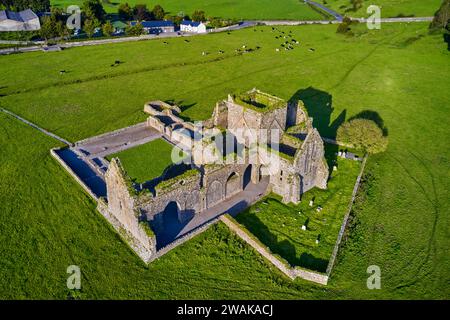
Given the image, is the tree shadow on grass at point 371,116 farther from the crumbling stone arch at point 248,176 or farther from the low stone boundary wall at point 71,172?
the low stone boundary wall at point 71,172

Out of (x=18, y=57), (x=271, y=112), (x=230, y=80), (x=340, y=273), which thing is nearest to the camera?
(x=340, y=273)

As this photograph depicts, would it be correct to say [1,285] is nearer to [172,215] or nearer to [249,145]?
[172,215]

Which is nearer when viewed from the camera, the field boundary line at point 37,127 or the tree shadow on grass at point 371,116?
the field boundary line at point 37,127

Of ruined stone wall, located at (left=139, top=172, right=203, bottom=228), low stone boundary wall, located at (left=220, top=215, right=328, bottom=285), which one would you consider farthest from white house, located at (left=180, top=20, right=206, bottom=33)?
low stone boundary wall, located at (left=220, top=215, right=328, bottom=285)

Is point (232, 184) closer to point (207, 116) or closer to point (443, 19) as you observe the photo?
point (207, 116)

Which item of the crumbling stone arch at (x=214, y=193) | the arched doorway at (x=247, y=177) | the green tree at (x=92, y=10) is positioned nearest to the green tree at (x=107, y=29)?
the green tree at (x=92, y=10)
